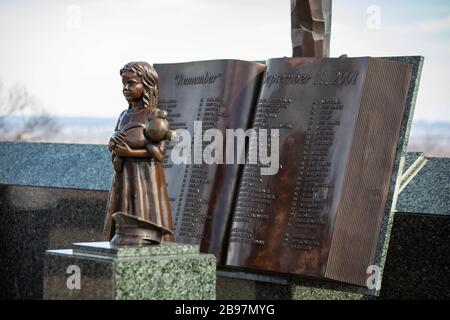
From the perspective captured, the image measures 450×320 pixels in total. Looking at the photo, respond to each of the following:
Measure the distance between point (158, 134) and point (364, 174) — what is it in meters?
1.36

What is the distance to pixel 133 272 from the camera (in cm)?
505

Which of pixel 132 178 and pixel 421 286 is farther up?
pixel 132 178

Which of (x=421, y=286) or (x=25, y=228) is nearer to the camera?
(x=421, y=286)

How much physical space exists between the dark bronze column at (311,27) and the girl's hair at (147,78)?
1.56 m

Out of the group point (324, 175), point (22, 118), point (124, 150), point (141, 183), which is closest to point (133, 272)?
point (141, 183)

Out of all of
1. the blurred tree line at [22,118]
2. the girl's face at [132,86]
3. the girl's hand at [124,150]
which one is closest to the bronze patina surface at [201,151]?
the girl's face at [132,86]

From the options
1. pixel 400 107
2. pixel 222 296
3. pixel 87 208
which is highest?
pixel 400 107

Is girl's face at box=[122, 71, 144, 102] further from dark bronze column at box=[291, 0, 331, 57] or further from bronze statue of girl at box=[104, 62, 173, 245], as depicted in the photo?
dark bronze column at box=[291, 0, 331, 57]

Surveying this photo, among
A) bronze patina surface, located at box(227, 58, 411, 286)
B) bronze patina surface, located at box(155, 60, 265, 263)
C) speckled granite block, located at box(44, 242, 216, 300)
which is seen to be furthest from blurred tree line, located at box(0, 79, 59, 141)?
speckled granite block, located at box(44, 242, 216, 300)

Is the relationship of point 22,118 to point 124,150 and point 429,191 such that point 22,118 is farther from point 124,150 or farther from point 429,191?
point 124,150

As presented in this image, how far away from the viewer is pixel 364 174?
618 cm

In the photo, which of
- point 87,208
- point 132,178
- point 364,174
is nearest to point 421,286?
point 364,174

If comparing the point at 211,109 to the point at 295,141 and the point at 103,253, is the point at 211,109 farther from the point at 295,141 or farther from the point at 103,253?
the point at 103,253

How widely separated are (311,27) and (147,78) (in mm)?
1654
